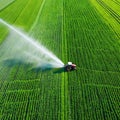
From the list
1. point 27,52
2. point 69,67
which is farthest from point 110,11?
point 69,67

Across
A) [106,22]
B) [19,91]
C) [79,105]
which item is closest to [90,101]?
[79,105]

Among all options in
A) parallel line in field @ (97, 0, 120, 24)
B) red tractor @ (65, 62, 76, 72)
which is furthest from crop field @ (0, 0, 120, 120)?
red tractor @ (65, 62, 76, 72)

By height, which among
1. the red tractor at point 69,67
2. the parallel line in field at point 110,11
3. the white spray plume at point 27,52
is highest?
the red tractor at point 69,67

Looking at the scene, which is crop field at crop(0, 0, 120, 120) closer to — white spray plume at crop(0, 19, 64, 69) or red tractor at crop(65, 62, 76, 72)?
red tractor at crop(65, 62, 76, 72)

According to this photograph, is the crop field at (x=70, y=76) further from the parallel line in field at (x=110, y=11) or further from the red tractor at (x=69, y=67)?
the red tractor at (x=69, y=67)

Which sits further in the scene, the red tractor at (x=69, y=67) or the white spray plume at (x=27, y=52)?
the white spray plume at (x=27, y=52)

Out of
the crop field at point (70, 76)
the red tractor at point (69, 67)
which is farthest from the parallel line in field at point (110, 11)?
the red tractor at point (69, 67)
